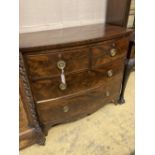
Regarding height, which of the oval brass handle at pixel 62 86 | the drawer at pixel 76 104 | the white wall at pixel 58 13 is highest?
the white wall at pixel 58 13

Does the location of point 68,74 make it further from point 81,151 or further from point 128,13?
point 128,13

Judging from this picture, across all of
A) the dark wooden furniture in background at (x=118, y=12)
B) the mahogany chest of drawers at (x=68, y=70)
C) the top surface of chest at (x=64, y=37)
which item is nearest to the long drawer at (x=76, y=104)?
the mahogany chest of drawers at (x=68, y=70)

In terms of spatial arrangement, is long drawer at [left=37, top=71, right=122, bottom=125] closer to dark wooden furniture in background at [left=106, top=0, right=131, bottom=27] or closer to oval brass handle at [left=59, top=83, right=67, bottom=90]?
oval brass handle at [left=59, top=83, right=67, bottom=90]

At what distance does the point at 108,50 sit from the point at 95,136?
76 centimetres

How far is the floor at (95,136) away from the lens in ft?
4.40

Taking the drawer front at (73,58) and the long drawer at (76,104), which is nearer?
the drawer front at (73,58)

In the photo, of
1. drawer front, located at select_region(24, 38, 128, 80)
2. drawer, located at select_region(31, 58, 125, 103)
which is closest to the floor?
drawer, located at select_region(31, 58, 125, 103)

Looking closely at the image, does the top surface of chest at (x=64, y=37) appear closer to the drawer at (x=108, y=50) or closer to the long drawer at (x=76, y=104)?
the drawer at (x=108, y=50)

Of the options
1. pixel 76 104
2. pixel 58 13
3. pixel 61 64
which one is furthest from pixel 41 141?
pixel 58 13

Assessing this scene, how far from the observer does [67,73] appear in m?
1.27
